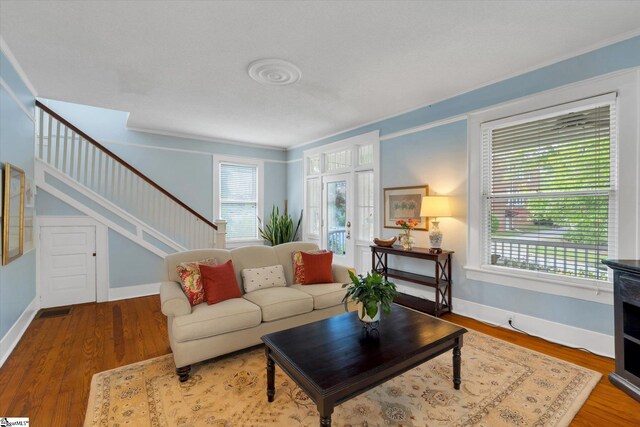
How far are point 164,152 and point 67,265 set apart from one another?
225cm

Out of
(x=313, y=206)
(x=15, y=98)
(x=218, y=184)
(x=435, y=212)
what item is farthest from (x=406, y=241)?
(x=15, y=98)

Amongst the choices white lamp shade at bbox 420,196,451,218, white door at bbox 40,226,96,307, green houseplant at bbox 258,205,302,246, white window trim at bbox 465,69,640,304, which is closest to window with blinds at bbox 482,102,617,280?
white window trim at bbox 465,69,640,304

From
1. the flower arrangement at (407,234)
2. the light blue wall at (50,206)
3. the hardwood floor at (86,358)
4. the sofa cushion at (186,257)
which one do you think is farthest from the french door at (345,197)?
the light blue wall at (50,206)

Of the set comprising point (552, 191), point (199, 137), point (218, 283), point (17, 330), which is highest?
point (199, 137)

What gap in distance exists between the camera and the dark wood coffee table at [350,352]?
5.00ft

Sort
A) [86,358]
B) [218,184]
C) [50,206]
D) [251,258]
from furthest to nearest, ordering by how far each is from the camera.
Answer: [218,184] → [50,206] → [251,258] → [86,358]

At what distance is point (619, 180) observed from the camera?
251cm

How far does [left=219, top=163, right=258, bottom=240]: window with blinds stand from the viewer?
5910 mm

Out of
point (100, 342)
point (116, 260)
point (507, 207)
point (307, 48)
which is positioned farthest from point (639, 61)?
point (116, 260)

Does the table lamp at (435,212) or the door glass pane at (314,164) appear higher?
the door glass pane at (314,164)

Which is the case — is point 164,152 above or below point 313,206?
above

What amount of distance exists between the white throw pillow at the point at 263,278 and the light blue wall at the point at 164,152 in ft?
9.62

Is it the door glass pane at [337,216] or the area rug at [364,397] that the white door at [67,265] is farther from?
the door glass pane at [337,216]

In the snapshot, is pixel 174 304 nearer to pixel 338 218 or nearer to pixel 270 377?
pixel 270 377
